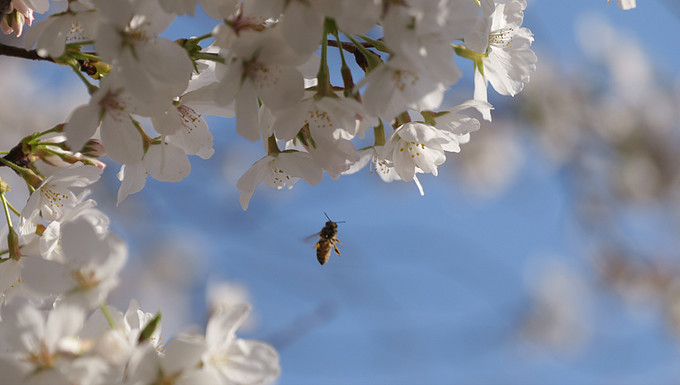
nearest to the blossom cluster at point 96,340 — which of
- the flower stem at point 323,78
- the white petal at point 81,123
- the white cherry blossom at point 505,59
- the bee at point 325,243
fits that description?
the white petal at point 81,123

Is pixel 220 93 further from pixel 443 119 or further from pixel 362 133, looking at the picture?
pixel 443 119

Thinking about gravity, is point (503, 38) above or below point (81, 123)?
above

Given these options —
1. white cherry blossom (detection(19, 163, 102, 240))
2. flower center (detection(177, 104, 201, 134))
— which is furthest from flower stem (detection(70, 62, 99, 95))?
white cherry blossom (detection(19, 163, 102, 240))

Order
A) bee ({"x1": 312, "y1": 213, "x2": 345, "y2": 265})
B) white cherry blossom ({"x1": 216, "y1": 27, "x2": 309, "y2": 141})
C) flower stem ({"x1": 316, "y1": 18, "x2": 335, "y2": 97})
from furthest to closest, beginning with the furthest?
1. bee ({"x1": 312, "y1": 213, "x2": 345, "y2": 265})
2. flower stem ({"x1": 316, "y1": 18, "x2": 335, "y2": 97})
3. white cherry blossom ({"x1": 216, "y1": 27, "x2": 309, "y2": 141})

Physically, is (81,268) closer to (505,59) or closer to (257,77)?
(257,77)

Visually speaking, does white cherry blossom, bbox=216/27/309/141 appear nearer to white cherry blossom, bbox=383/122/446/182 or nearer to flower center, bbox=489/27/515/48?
white cherry blossom, bbox=383/122/446/182

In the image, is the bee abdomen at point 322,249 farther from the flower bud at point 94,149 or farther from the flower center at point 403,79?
the flower center at point 403,79

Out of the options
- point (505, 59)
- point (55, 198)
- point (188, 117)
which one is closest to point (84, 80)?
point (188, 117)

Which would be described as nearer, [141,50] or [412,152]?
[141,50]

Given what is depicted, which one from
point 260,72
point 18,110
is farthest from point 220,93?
point 18,110

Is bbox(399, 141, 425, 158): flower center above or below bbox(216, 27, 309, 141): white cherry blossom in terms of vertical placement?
above

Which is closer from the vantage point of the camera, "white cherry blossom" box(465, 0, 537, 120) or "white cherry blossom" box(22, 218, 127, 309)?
"white cherry blossom" box(22, 218, 127, 309)
